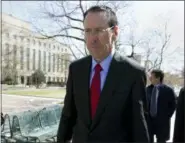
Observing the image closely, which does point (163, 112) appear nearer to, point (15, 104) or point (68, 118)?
point (68, 118)

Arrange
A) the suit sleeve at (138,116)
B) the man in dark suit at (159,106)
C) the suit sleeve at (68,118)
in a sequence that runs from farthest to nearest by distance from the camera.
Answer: the man in dark suit at (159,106)
the suit sleeve at (68,118)
the suit sleeve at (138,116)

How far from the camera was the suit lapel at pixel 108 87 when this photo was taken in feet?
7.57

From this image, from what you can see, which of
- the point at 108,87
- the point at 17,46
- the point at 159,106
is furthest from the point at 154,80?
the point at 17,46

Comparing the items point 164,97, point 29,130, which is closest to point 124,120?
point 164,97

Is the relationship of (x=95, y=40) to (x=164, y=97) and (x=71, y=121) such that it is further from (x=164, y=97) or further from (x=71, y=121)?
(x=164, y=97)

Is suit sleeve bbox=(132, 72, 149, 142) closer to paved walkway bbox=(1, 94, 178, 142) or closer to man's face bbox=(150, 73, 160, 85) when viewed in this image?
man's face bbox=(150, 73, 160, 85)

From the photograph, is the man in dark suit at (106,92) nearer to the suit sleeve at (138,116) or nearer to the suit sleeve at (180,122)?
the suit sleeve at (138,116)

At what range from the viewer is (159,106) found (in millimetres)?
6062

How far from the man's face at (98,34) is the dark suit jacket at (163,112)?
3767mm

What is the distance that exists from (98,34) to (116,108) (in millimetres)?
523

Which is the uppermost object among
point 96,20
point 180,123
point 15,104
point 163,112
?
point 96,20

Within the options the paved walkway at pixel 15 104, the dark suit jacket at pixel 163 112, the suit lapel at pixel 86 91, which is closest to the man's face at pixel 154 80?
the dark suit jacket at pixel 163 112

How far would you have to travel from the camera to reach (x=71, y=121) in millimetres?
2584

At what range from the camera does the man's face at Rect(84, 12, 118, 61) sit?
2.34m
